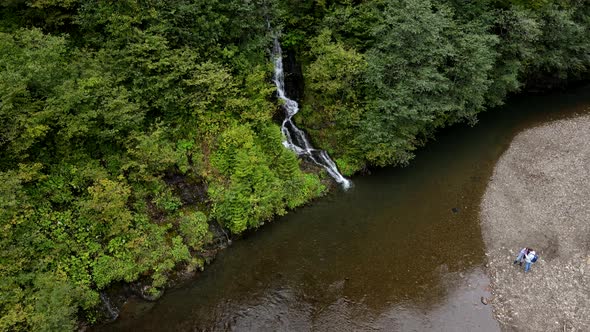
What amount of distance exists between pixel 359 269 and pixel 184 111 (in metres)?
11.8

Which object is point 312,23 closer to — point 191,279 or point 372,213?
point 372,213

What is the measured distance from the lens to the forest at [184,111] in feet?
53.1

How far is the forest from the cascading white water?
52cm

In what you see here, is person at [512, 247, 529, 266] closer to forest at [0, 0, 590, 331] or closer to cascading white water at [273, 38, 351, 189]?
forest at [0, 0, 590, 331]

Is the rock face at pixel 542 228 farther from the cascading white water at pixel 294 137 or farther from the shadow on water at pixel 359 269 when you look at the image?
the cascading white water at pixel 294 137

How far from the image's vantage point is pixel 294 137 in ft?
81.3

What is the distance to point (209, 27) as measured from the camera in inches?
818

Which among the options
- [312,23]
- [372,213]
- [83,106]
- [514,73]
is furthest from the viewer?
[514,73]

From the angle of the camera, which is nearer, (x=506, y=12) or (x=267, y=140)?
(x=267, y=140)

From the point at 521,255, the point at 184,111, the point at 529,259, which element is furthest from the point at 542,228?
the point at 184,111

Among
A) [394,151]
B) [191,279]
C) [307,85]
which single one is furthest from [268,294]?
[307,85]

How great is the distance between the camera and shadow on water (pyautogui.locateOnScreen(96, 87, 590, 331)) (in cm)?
1695

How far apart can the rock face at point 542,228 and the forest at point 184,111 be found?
493cm

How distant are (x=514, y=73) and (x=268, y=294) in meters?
22.2
